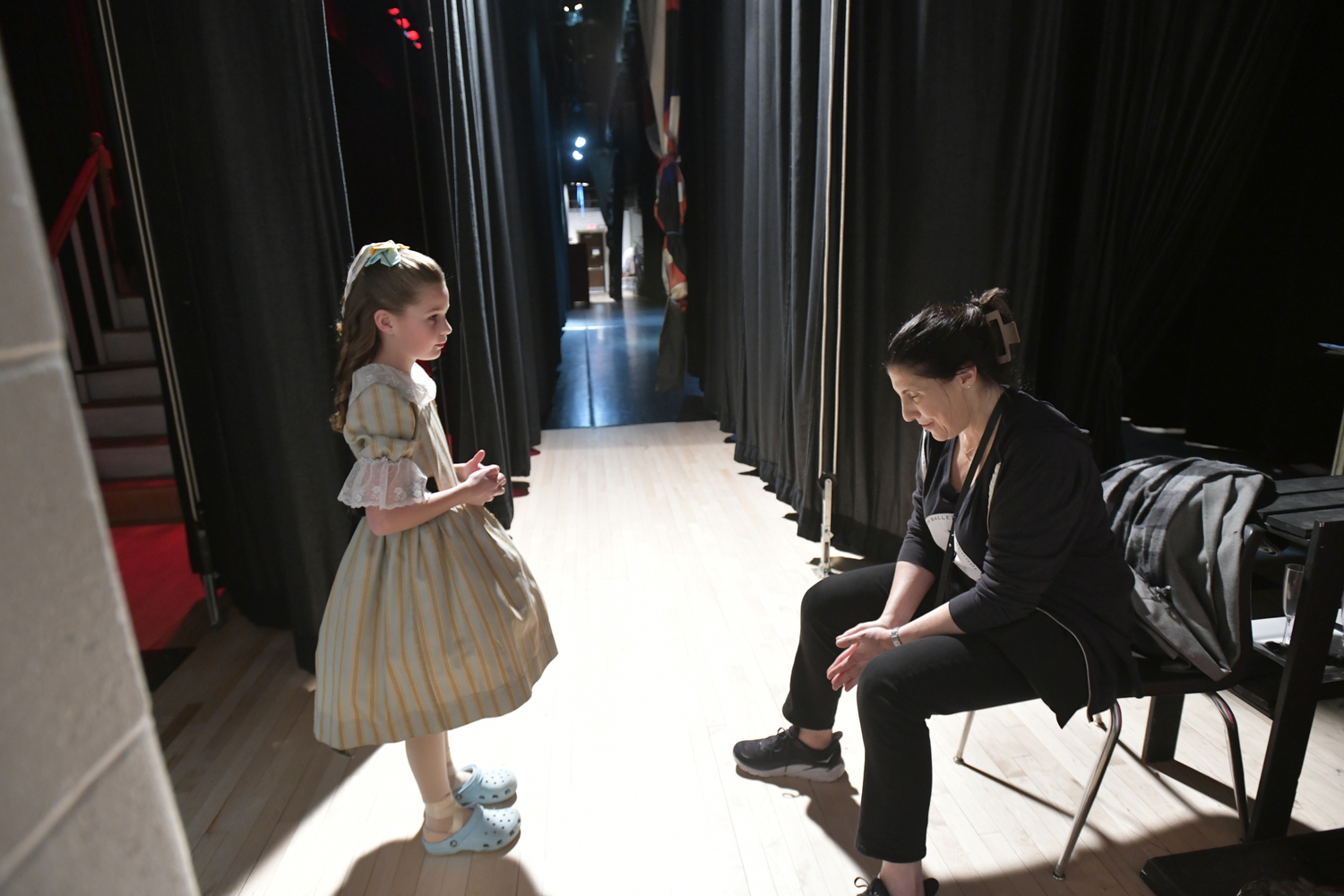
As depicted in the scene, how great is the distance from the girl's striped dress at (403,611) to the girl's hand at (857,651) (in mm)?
622

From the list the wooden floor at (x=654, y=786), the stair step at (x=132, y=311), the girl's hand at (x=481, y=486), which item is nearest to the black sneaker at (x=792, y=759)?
the wooden floor at (x=654, y=786)

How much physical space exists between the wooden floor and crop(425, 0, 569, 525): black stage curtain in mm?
1007

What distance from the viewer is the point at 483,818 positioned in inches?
62.8

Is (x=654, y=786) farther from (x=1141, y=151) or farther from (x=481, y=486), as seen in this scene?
(x=1141, y=151)

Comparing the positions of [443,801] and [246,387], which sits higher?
[246,387]

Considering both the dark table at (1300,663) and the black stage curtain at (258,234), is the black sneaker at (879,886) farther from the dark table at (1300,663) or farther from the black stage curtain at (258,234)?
the black stage curtain at (258,234)

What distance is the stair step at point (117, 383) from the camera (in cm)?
393

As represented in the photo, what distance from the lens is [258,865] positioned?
154 cm

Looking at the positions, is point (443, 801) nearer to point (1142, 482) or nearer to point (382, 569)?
point (382, 569)

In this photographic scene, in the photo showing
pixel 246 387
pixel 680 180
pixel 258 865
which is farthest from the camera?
pixel 680 180

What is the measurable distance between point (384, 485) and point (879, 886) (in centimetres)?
112

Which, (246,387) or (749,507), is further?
(749,507)

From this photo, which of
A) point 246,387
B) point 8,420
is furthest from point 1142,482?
point 246,387

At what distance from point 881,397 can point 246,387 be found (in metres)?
1.99
